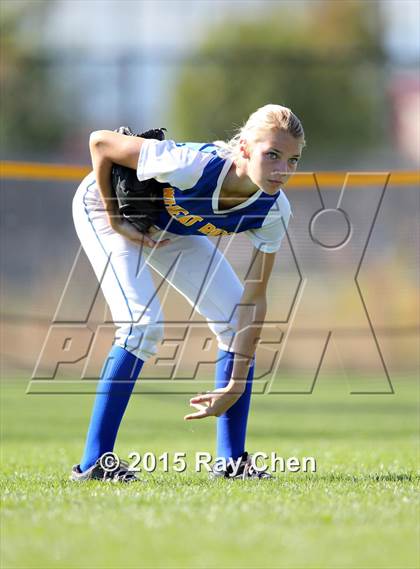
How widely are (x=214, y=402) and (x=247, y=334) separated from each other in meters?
0.41

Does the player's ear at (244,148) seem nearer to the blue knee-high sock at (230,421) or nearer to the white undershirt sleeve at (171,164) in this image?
the white undershirt sleeve at (171,164)

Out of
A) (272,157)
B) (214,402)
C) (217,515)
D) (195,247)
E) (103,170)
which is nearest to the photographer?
(217,515)

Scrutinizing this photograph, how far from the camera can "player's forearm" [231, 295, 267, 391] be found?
4.78 meters

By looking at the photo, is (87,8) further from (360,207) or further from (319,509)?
(319,509)

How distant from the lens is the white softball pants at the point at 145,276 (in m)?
4.78

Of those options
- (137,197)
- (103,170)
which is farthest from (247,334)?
(103,170)

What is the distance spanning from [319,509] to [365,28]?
2487 cm

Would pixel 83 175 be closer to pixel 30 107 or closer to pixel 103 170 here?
pixel 103 170

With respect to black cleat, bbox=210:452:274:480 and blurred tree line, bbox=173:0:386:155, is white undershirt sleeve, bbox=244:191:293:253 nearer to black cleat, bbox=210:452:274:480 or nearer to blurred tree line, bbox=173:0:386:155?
black cleat, bbox=210:452:274:480

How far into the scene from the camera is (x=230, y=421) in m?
4.97

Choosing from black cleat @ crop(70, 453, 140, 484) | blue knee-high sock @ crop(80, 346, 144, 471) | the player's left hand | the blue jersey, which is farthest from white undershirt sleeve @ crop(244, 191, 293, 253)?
black cleat @ crop(70, 453, 140, 484)

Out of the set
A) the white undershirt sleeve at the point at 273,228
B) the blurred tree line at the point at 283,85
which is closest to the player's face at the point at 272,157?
the white undershirt sleeve at the point at 273,228

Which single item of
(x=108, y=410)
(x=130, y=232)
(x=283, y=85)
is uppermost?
(x=283, y=85)

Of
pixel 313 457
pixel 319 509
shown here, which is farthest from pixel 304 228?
pixel 319 509
